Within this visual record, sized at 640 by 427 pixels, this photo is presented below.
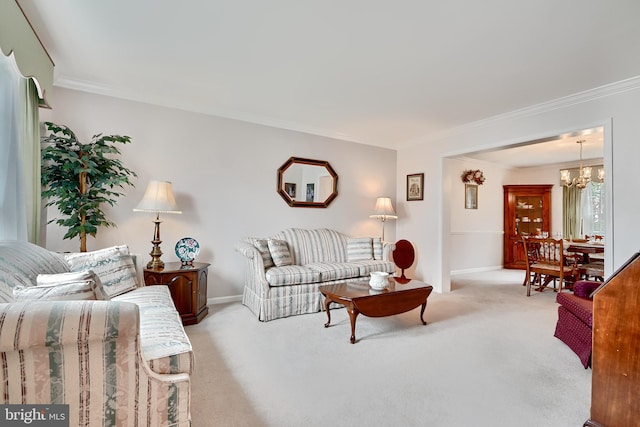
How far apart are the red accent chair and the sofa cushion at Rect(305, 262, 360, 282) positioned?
204cm

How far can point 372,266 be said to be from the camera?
388 centimetres

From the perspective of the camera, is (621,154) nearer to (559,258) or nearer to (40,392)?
(559,258)

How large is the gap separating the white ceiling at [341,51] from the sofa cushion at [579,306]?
6.61 ft

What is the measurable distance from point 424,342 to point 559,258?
3.20 metres

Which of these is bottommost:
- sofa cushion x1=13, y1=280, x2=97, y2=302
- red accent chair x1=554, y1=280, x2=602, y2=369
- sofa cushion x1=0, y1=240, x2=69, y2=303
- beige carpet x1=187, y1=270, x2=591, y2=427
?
beige carpet x1=187, y1=270, x2=591, y2=427

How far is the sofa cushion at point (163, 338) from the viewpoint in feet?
4.22

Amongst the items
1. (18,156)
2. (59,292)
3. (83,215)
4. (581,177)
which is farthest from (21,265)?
(581,177)

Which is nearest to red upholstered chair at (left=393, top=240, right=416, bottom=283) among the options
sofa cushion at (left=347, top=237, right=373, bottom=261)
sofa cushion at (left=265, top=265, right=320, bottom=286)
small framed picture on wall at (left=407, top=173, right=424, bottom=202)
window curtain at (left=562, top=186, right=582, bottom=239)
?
small framed picture on wall at (left=407, top=173, right=424, bottom=202)

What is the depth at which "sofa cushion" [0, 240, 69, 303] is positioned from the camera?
1.38m

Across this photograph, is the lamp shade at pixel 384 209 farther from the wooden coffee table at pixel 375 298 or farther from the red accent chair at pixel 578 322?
the red accent chair at pixel 578 322

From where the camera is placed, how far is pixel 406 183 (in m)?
5.26

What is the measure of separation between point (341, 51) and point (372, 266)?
2515 millimetres

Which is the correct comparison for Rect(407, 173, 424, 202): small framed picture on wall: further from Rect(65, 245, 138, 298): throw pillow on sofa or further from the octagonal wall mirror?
Rect(65, 245, 138, 298): throw pillow on sofa

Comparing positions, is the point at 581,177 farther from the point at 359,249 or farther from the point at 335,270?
the point at 335,270
